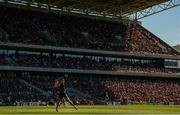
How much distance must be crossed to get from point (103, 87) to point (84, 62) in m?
5.92

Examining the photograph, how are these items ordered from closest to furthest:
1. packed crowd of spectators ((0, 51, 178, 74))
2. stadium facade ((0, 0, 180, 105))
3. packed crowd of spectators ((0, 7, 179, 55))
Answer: stadium facade ((0, 0, 180, 105))
packed crowd of spectators ((0, 51, 178, 74))
packed crowd of spectators ((0, 7, 179, 55))

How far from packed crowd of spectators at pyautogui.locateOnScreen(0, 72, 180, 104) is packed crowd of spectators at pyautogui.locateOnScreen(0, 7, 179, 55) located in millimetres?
4981

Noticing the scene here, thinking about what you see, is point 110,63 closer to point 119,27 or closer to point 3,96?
point 119,27

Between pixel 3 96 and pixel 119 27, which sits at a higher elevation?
pixel 119 27

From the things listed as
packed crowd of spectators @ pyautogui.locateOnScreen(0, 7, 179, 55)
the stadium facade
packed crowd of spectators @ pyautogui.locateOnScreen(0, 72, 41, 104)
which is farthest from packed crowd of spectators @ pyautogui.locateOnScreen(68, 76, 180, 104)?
packed crowd of spectators @ pyautogui.locateOnScreen(0, 72, 41, 104)

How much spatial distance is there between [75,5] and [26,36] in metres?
11.8

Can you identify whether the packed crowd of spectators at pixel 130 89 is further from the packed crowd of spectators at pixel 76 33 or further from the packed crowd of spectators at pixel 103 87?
the packed crowd of spectators at pixel 76 33

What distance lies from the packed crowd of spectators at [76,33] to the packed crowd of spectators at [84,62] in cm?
212

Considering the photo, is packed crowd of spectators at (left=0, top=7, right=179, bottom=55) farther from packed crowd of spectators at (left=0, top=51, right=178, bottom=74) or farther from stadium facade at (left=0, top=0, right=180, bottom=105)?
packed crowd of spectators at (left=0, top=51, right=178, bottom=74)

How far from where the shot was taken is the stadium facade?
2537 inches

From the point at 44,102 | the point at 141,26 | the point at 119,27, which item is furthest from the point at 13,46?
the point at 141,26

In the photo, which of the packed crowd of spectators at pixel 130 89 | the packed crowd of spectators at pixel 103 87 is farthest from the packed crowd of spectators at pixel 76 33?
the packed crowd of spectators at pixel 130 89

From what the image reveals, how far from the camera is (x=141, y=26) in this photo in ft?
291

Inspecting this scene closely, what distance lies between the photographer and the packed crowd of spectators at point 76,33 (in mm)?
69062
